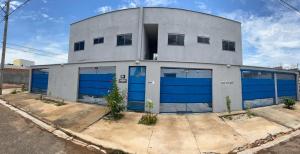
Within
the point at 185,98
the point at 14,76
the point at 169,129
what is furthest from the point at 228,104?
the point at 14,76

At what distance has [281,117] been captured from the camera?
43.2 ft

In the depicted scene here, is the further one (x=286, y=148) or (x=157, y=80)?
(x=157, y=80)

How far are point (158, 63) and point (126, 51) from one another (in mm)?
4915

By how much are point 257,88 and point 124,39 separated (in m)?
12.3

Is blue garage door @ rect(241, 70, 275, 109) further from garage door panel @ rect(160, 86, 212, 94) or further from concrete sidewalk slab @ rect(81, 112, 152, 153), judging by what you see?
concrete sidewalk slab @ rect(81, 112, 152, 153)

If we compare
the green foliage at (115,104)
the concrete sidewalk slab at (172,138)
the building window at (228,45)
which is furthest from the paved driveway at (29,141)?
the building window at (228,45)

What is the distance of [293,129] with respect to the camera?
11031 mm

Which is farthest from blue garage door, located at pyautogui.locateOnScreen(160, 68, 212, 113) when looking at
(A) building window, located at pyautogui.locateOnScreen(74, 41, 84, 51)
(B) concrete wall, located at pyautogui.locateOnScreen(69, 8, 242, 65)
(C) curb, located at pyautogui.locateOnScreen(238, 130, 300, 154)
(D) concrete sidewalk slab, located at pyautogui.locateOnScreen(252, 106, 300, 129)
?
(A) building window, located at pyautogui.locateOnScreen(74, 41, 84, 51)

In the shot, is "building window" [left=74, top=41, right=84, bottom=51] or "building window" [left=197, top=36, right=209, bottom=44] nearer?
"building window" [left=197, top=36, right=209, bottom=44]

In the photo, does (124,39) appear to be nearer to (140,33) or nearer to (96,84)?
(140,33)

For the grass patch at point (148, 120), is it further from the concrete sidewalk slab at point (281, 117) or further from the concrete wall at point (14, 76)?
the concrete wall at point (14, 76)

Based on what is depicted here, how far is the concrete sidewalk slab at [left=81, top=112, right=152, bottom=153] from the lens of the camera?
804 cm

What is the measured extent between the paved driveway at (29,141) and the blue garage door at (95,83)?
548 cm

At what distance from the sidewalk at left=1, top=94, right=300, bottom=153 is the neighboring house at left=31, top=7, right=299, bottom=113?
1.47 m
